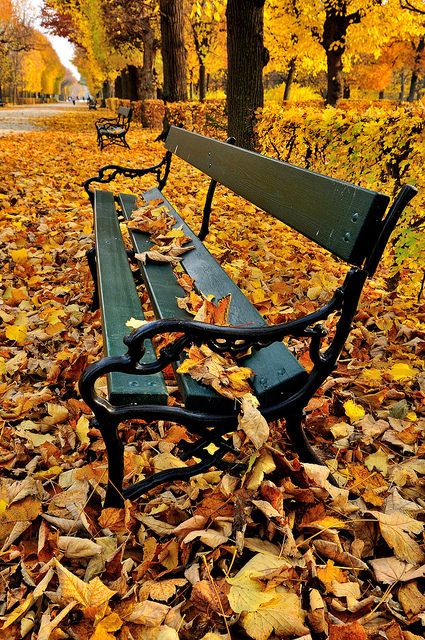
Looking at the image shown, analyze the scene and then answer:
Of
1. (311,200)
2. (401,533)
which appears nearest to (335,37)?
(311,200)

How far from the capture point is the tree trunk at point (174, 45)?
36.3 ft

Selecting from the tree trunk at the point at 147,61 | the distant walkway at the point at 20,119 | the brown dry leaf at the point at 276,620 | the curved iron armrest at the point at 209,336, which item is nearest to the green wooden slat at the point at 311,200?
the curved iron armrest at the point at 209,336

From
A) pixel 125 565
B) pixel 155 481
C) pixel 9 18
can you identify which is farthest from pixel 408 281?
pixel 9 18

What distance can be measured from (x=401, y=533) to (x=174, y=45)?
1229cm

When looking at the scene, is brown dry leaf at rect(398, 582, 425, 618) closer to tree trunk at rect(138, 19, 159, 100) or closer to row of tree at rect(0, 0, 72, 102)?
tree trunk at rect(138, 19, 159, 100)

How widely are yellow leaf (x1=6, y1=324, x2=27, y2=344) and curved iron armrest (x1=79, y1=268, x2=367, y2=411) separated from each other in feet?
5.46

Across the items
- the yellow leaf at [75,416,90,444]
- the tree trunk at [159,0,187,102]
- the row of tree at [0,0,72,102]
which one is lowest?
the yellow leaf at [75,416,90,444]

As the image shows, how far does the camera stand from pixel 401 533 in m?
1.60

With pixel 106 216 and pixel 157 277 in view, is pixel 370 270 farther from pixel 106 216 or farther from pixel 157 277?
pixel 106 216

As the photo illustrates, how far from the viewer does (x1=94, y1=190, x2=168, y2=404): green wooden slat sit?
59.6 inches

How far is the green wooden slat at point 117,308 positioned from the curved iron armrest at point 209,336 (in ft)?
0.30

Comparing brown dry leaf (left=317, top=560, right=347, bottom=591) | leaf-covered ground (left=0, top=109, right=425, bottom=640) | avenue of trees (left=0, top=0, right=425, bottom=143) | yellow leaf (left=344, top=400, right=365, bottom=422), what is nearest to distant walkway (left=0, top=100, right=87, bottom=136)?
A: avenue of trees (left=0, top=0, right=425, bottom=143)

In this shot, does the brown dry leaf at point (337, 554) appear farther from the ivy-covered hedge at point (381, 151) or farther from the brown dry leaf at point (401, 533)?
the ivy-covered hedge at point (381, 151)

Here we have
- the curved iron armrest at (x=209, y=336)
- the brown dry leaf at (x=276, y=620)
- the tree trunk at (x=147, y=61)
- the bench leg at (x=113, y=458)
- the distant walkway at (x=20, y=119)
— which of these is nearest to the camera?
the brown dry leaf at (x=276, y=620)
